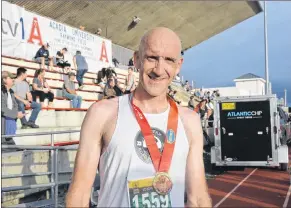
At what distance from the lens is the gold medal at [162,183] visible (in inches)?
72.7

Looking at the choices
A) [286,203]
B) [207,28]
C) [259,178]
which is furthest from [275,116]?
[207,28]

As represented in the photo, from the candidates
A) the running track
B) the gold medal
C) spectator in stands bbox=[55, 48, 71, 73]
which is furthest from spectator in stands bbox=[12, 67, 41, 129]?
the gold medal

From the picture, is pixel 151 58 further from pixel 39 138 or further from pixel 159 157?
pixel 39 138

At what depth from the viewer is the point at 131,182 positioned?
6.08ft

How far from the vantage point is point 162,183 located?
1855 mm

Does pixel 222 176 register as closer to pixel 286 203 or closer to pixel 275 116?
pixel 275 116

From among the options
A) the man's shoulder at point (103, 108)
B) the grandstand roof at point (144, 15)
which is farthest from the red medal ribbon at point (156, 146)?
the grandstand roof at point (144, 15)

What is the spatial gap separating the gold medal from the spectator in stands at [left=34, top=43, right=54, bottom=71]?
12.2m

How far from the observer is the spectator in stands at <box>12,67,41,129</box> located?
802 cm

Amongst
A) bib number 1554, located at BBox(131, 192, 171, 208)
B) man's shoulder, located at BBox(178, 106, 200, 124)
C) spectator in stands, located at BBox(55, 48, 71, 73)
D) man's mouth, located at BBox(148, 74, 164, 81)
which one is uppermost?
spectator in stands, located at BBox(55, 48, 71, 73)

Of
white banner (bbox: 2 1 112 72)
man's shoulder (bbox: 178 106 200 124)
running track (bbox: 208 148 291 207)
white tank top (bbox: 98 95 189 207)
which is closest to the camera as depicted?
white tank top (bbox: 98 95 189 207)

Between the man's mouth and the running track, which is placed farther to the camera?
the running track

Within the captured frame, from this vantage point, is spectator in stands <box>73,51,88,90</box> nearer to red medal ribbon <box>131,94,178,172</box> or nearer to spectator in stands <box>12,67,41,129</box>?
spectator in stands <box>12,67,41,129</box>

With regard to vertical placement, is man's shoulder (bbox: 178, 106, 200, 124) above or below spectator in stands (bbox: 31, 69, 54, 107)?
below
